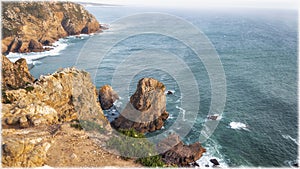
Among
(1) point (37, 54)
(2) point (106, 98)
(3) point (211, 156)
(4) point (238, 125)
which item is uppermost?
(1) point (37, 54)

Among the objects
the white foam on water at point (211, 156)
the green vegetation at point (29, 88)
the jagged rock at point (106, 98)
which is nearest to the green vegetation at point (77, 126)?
the green vegetation at point (29, 88)

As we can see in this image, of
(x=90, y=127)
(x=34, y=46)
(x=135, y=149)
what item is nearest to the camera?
(x=135, y=149)

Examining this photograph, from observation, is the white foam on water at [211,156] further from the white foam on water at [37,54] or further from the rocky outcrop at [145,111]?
the white foam on water at [37,54]

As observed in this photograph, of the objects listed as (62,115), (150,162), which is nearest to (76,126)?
(150,162)

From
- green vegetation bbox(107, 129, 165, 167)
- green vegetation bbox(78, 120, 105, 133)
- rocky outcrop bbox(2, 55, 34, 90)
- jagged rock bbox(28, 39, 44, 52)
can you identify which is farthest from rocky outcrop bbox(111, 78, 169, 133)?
jagged rock bbox(28, 39, 44, 52)

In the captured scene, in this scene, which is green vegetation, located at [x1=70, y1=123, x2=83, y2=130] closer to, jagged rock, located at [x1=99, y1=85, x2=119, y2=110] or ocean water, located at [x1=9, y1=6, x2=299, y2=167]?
ocean water, located at [x1=9, y1=6, x2=299, y2=167]

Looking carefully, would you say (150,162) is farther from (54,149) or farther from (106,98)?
(106,98)

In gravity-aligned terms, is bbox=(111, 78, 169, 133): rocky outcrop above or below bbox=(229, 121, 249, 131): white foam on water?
above
